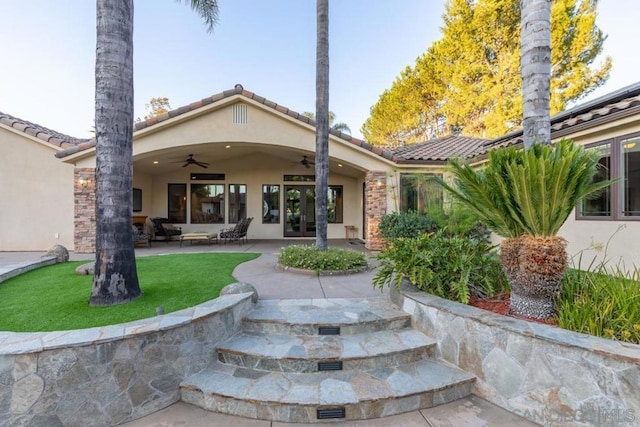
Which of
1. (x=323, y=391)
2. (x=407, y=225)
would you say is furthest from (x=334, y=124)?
(x=323, y=391)

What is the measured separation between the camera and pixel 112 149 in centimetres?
395

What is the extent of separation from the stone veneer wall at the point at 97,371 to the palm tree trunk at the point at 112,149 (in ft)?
3.99

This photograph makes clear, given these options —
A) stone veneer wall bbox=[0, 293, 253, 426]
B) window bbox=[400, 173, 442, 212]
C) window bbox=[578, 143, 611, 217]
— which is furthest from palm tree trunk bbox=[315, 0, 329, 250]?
window bbox=[578, 143, 611, 217]

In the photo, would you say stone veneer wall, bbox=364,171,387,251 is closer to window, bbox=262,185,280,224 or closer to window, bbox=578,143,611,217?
window, bbox=578,143,611,217

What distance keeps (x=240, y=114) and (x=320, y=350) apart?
8.60 meters

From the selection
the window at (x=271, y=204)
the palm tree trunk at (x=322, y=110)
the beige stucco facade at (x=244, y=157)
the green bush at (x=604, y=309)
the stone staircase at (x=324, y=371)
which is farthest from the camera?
the window at (x=271, y=204)

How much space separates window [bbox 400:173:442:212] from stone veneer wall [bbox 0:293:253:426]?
8.38 m

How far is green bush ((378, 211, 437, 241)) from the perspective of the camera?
914 centimetres

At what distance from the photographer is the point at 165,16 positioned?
29.1 feet

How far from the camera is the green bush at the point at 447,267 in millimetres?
3953

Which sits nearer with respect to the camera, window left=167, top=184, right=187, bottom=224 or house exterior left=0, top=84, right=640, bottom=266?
house exterior left=0, top=84, right=640, bottom=266

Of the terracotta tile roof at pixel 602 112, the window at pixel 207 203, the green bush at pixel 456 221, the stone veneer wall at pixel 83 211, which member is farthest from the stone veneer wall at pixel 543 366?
the window at pixel 207 203

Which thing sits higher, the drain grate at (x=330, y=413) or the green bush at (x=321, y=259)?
the green bush at (x=321, y=259)

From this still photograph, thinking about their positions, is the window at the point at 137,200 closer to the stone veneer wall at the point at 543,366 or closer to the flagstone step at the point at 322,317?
the flagstone step at the point at 322,317
